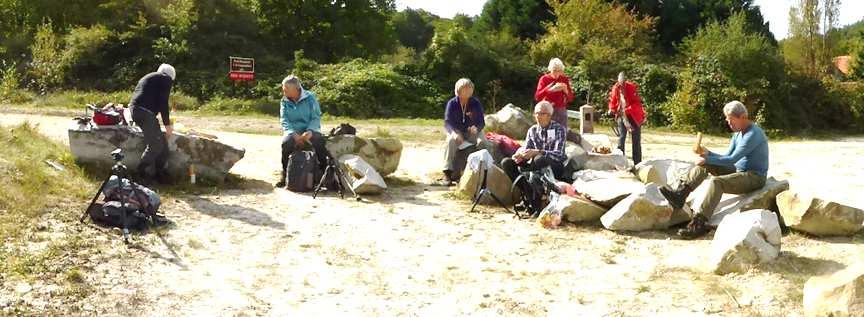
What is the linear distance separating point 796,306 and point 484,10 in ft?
103

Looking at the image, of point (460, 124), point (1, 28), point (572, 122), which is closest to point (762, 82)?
point (572, 122)

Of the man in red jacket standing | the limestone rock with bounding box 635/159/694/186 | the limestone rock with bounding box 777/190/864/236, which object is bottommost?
the limestone rock with bounding box 777/190/864/236

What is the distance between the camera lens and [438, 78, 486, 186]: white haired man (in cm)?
959

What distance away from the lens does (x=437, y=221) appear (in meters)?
7.70

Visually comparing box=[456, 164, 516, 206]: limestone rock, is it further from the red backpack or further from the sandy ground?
the red backpack

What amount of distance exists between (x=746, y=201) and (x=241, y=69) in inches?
663

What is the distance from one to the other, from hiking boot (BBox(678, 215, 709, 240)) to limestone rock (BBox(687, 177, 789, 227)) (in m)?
0.12

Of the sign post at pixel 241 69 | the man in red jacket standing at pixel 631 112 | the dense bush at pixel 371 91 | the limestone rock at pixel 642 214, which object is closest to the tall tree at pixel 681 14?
the dense bush at pixel 371 91

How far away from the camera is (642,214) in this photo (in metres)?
7.14

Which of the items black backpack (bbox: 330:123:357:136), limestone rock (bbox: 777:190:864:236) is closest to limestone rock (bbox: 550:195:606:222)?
limestone rock (bbox: 777:190:864:236)

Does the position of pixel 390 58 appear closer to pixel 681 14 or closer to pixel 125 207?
pixel 681 14

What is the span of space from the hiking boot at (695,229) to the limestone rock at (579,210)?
79 cm

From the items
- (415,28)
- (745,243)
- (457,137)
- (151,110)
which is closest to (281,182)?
(151,110)

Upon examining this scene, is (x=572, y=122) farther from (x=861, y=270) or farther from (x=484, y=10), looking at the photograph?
(x=484, y=10)
